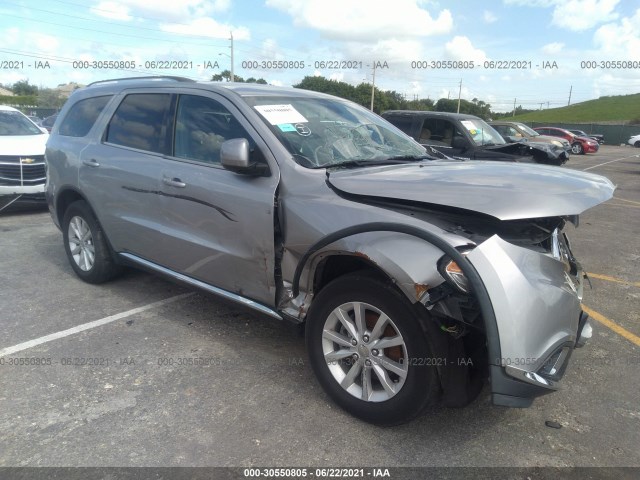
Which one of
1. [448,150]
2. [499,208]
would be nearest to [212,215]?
[499,208]

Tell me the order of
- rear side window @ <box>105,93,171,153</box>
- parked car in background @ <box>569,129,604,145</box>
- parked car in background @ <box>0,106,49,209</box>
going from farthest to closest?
parked car in background @ <box>569,129,604,145</box>
parked car in background @ <box>0,106,49,209</box>
rear side window @ <box>105,93,171,153</box>

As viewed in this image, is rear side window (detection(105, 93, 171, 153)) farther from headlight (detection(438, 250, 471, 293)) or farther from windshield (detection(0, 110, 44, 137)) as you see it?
windshield (detection(0, 110, 44, 137))

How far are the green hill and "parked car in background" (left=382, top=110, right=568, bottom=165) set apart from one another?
7044cm

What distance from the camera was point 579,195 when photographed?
101 inches

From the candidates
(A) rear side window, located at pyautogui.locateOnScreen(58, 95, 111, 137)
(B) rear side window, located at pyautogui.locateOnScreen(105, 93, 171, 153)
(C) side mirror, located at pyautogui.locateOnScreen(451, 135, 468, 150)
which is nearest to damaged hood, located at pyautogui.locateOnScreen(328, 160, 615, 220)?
(B) rear side window, located at pyautogui.locateOnScreen(105, 93, 171, 153)

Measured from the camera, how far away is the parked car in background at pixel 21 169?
316 inches

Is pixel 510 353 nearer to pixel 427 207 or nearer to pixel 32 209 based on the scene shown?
pixel 427 207

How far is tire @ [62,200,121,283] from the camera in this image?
4684 mm

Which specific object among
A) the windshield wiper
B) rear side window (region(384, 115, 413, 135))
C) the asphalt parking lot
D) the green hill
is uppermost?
the green hill

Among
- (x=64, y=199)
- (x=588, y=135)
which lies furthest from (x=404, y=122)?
(x=588, y=135)

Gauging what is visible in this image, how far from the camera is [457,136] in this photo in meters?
10.1

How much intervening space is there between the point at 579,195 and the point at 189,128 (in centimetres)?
266

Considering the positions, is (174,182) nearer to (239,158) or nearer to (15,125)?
(239,158)

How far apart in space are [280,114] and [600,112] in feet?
317
